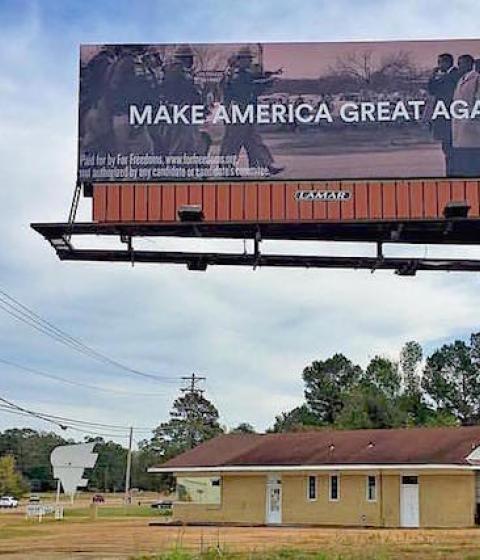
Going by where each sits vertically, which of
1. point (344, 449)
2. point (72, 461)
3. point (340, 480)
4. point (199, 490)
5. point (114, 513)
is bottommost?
point (114, 513)

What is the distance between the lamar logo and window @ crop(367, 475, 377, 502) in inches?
1189

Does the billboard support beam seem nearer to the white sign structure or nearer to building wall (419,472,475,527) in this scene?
building wall (419,472,475,527)

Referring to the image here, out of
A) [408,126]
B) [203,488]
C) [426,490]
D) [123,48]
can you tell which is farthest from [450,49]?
[203,488]

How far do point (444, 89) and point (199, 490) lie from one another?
36.8m

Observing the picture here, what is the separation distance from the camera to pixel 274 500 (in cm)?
4781

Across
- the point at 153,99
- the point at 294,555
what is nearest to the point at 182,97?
the point at 153,99

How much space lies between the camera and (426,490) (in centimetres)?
4362

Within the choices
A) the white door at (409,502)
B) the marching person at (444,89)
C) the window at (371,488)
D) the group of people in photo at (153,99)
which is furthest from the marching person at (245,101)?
the window at (371,488)

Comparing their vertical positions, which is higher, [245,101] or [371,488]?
[245,101]

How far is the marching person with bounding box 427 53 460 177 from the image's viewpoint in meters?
16.9

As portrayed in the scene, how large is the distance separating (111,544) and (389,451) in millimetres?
18798

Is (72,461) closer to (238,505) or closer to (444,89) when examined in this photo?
(238,505)

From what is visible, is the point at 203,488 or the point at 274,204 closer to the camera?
the point at 274,204

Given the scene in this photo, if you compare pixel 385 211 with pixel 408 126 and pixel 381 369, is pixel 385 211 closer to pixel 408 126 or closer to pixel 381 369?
pixel 408 126
